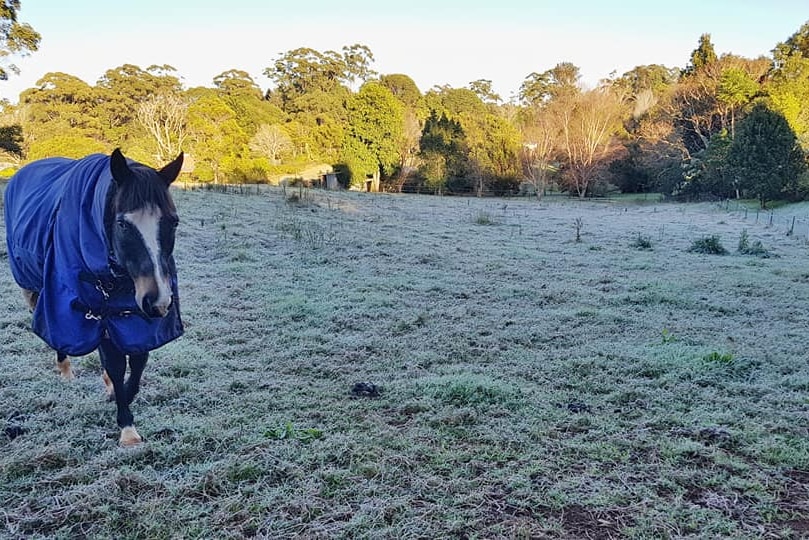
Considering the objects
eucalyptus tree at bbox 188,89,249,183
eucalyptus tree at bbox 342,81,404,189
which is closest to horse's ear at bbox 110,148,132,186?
eucalyptus tree at bbox 188,89,249,183

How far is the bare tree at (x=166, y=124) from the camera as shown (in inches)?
811

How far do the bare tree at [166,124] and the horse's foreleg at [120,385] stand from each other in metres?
20.6

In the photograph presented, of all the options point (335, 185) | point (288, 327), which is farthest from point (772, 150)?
point (288, 327)

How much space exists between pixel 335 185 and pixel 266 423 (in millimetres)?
21936

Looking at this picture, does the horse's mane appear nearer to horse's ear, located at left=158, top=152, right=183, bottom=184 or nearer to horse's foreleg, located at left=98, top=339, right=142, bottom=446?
horse's ear, located at left=158, top=152, right=183, bottom=184

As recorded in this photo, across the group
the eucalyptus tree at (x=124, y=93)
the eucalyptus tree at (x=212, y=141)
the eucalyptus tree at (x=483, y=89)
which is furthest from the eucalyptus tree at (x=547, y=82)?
the eucalyptus tree at (x=124, y=93)

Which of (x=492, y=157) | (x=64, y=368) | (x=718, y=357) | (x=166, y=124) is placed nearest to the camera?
(x=64, y=368)

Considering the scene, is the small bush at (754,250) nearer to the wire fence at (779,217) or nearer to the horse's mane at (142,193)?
the wire fence at (779,217)

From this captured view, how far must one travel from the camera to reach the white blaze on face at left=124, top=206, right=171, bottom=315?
72.1 inches

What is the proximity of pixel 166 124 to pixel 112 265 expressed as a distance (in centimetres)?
2182

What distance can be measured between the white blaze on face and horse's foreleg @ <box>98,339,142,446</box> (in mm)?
557

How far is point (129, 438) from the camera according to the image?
2.26 m

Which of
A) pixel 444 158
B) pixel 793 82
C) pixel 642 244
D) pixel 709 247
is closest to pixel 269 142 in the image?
pixel 444 158

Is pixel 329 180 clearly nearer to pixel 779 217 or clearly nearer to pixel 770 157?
pixel 779 217
